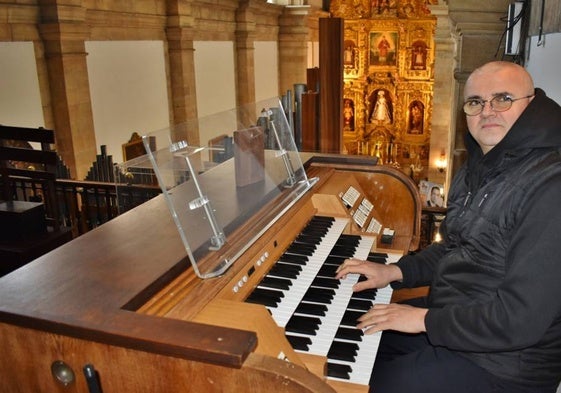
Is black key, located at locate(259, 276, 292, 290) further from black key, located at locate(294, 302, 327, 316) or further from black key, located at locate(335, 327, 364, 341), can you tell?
black key, located at locate(335, 327, 364, 341)

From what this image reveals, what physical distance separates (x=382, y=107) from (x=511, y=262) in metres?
21.5

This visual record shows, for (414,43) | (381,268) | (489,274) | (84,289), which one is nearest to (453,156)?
(381,268)

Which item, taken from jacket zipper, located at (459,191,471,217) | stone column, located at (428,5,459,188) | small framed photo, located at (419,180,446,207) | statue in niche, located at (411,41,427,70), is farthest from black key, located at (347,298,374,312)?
statue in niche, located at (411,41,427,70)

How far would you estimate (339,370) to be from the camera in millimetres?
2074

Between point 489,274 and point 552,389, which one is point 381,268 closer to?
point 489,274

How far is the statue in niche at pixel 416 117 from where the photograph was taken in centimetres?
2217

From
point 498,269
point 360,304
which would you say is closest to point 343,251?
point 360,304

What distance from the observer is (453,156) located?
23.1 ft

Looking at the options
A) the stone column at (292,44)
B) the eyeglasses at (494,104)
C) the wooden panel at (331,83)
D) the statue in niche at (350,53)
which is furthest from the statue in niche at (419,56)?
the eyeglasses at (494,104)

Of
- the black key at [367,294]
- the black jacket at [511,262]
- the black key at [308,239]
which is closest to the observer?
the black jacket at [511,262]

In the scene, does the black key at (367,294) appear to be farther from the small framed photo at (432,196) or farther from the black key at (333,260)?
the small framed photo at (432,196)

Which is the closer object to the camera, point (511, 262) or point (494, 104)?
point (511, 262)

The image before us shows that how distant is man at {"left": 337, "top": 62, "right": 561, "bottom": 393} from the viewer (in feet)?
5.86

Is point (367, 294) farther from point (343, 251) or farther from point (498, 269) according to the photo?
point (498, 269)
